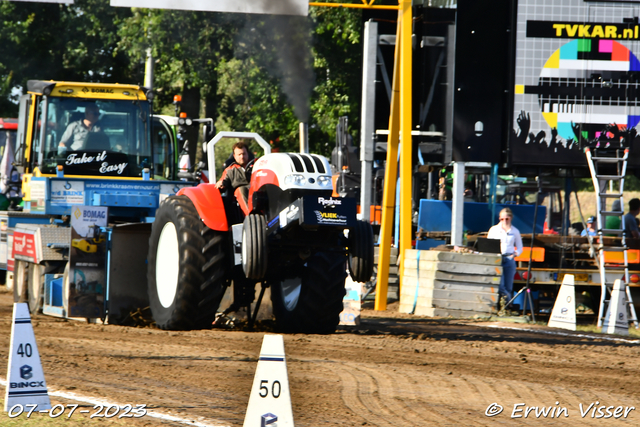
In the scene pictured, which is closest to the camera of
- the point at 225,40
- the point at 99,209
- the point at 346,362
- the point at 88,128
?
the point at 346,362

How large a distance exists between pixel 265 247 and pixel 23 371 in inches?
123

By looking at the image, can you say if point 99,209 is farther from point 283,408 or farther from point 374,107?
point 374,107

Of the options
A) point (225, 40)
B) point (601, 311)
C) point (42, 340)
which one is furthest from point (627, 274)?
point (225, 40)

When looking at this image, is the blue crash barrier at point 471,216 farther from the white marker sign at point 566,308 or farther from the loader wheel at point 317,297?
the loader wheel at point 317,297

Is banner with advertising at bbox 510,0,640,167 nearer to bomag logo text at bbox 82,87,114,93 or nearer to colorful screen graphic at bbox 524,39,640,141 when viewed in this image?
colorful screen graphic at bbox 524,39,640,141

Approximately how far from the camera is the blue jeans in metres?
13.9

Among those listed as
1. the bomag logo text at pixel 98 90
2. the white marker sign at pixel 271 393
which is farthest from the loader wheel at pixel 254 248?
the bomag logo text at pixel 98 90

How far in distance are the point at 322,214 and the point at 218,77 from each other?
873 inches

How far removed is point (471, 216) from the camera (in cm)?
1734

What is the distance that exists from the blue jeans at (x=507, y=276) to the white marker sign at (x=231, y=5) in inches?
197

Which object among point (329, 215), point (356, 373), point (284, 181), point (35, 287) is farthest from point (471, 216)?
point (356, 373)

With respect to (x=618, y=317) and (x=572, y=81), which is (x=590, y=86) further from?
(x=618, y=317)

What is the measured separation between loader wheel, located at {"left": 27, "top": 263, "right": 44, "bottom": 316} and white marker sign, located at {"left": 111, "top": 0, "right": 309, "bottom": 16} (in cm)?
428

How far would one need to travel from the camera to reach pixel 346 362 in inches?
320
